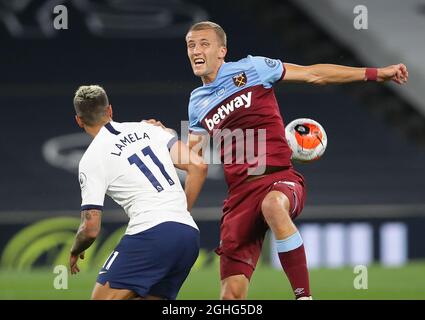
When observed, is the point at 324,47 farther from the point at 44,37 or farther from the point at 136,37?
the point at 44,37

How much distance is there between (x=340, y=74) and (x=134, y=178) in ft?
5.68

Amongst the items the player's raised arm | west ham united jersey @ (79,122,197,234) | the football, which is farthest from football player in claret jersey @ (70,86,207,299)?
the football

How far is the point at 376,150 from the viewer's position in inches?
666

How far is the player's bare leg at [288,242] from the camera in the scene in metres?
6.70

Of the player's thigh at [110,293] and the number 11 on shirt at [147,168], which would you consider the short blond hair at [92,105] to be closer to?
the number 11 on shirt at [147,168]

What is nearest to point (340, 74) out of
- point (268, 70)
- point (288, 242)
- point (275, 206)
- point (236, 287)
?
point (268, 70)

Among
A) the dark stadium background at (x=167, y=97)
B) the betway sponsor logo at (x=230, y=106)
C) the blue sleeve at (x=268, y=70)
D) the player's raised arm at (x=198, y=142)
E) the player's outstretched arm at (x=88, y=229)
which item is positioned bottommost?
the player's outstretched arm at (x=88, y=229)

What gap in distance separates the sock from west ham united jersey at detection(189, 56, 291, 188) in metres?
0.61

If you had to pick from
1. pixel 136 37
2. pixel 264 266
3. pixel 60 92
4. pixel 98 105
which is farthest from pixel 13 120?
pixel 98 105

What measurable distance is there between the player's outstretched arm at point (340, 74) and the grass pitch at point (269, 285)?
317 cm

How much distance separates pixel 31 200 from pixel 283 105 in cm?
424

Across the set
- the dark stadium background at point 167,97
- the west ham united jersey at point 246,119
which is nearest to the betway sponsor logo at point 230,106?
the west ham united jersey at point 246,119

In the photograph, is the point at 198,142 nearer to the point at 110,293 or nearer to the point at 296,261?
the point at 296,261

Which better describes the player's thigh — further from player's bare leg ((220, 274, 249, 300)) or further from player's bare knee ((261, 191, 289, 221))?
player's bare leg ((220, 274, 249, 300))
